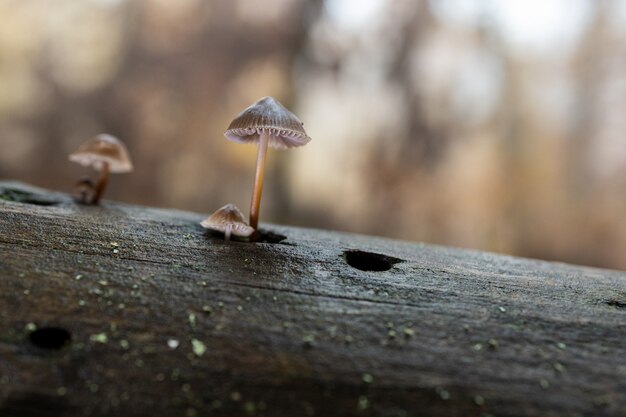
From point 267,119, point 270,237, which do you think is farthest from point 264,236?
point 267,119

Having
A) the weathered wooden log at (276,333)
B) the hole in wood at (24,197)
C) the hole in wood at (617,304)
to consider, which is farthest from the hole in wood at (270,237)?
the hole in wood at (617,304)

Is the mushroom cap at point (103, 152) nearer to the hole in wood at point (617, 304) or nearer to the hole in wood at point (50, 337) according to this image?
the hole in wood at point (50, 337)

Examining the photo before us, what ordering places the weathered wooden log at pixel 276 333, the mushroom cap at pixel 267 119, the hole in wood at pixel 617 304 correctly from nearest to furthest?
the weathered wooden log at pixel 276 333 → the hole in wood at pixel 617 304 → the mushroom cap at pixel 267 119

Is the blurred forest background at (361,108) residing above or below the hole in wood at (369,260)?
above

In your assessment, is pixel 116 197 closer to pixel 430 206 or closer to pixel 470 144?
pixel 430 206

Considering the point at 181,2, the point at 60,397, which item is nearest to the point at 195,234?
the point at 60,397
